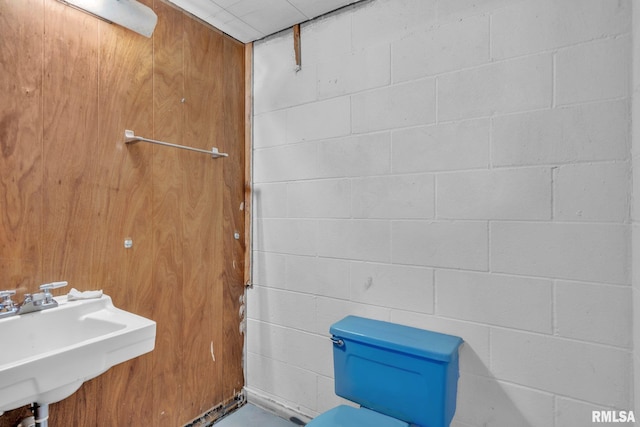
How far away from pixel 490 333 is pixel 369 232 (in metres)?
0.67

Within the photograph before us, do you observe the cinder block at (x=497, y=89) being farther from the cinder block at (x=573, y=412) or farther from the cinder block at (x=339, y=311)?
the cinder block at (x=573, y=412)

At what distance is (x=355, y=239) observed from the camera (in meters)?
1.72

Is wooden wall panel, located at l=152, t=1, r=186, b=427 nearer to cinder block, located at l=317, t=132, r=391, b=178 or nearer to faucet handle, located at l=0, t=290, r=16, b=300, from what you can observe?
faucet handle, located at l=0, t=290, r=16, b=300

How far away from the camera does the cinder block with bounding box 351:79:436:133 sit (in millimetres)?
1519

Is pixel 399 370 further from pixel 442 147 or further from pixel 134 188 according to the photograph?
pixel 134 188

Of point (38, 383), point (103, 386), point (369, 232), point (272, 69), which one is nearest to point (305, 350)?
point (369, 232)

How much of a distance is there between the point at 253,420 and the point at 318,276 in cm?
93

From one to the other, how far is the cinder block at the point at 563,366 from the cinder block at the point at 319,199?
0.88 meters

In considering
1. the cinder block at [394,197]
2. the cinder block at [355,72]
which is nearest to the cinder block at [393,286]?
the cinder block at [394,197]

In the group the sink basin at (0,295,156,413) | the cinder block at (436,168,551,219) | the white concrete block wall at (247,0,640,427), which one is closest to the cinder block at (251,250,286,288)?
the white concrete block wall at (247,0,640,427)

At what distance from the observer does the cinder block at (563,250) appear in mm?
1171

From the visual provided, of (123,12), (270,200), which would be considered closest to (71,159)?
(123,12)

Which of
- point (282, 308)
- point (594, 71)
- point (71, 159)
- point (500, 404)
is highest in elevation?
point (594, 71)

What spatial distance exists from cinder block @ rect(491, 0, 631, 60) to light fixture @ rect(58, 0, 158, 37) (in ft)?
4.81
